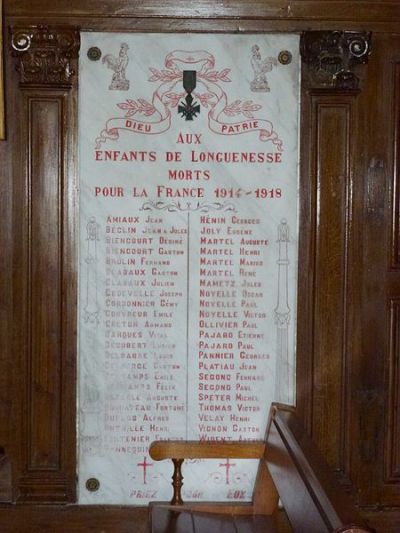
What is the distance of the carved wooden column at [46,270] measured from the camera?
3.14 meters

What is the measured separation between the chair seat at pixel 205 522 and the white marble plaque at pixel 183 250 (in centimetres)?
22

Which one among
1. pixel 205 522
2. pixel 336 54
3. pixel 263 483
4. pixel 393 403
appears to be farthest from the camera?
pixel 393 403

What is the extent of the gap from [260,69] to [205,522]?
1828mm

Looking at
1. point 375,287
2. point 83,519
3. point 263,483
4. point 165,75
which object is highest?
point 165,75

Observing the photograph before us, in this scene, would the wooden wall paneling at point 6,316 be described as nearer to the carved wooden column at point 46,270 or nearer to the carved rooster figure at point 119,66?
the carved wooden column at point 46,270

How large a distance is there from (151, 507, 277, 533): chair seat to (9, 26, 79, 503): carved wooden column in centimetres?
49

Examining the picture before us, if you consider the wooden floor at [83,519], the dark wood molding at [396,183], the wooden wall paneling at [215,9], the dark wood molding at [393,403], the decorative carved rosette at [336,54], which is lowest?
the wooden floor at [83,519]

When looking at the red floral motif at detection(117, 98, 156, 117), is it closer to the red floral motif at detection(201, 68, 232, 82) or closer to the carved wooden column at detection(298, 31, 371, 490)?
the red floral motif at detection(201, 68, 232, 82)

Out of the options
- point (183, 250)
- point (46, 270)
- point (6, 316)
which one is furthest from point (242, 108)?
point (6, 316)

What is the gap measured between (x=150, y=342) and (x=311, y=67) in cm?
132

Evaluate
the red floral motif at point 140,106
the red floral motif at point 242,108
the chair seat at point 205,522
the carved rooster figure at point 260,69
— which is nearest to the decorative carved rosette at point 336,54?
the carved rooster figure at point 260,69

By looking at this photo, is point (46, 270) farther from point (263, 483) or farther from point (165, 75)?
point (263, 483)

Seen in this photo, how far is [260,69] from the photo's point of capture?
3189mm

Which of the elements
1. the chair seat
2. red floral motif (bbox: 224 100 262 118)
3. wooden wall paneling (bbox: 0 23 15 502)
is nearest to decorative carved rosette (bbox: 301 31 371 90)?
red floral motif (bbox: 224 100 262 118)
